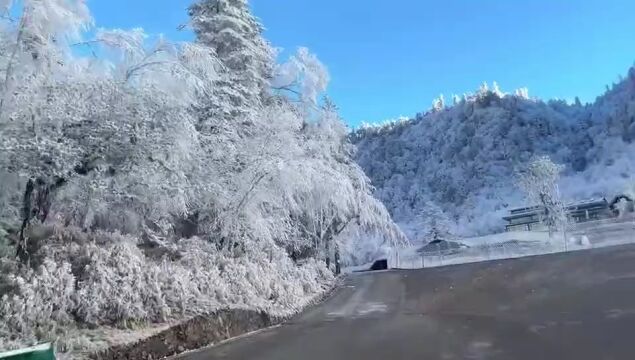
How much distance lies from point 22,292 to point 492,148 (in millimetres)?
95190

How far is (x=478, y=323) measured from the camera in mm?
10055

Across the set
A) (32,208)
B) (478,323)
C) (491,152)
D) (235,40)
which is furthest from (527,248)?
(491,152)

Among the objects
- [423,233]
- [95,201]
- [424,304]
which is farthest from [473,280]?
[423,233]

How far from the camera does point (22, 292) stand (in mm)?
7902

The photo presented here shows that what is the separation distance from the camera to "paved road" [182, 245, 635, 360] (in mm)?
7520

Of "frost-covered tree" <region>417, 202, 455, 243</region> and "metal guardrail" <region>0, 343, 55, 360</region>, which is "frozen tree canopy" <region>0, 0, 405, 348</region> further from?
"frost-covered tree" <region>417, 202, 455, 243</region>

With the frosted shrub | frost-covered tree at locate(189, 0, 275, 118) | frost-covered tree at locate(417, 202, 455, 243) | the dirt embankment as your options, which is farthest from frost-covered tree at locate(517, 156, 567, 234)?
the frosted shrub

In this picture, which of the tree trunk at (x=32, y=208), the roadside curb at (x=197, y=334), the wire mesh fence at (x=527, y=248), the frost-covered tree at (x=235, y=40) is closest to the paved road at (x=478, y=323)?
the roadside curb at (x=197, y=334)

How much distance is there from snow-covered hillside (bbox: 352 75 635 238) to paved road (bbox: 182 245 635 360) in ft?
208

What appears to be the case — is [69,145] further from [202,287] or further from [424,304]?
[424,304]

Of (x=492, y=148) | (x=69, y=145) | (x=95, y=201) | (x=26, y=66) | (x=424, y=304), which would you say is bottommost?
(x=424, y=304)

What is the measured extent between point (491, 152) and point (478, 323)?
89500mm

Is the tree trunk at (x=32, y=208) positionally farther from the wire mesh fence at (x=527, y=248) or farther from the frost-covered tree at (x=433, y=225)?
Result: the frost-covered tree at (x=433, y=225)

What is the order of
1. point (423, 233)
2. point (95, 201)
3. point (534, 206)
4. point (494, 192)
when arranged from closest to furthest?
point (95, 201) < point (534, 206) < point (423, 233) < point (494, 192)
